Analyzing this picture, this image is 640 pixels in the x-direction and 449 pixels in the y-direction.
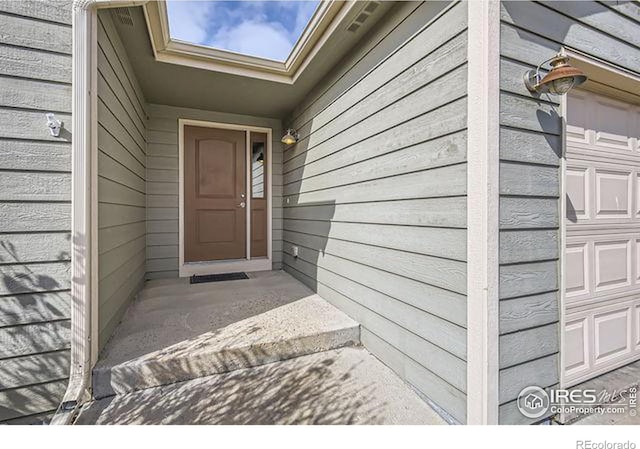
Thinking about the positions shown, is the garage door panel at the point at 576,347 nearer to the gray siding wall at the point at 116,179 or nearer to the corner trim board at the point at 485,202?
the corner trim board at the point at 485,202

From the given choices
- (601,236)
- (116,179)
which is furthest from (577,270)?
(116,179)

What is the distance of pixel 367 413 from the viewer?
4.94 ft

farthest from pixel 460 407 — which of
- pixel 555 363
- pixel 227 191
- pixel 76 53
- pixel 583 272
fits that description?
pixel 227 191

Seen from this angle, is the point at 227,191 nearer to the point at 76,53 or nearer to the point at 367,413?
the point at 76,53

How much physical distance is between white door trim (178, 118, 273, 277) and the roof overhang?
3.93 feet

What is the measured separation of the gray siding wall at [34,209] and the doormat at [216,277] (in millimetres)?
1823

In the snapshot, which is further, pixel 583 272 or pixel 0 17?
pixel 583 272

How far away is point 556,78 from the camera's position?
1276 mm

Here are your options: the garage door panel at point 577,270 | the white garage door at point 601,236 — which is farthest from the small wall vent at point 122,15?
the garage door panel at point 577,270

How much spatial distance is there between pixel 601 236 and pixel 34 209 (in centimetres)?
334

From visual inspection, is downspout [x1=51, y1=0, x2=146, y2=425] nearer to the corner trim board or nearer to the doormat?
the doormat

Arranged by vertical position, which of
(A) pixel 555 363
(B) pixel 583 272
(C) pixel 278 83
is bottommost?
(A) pixel 555 363

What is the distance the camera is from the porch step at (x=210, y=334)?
1696 millimetres
